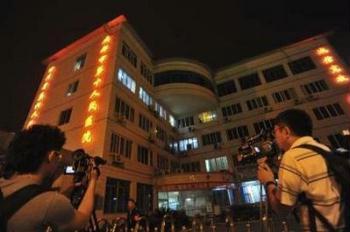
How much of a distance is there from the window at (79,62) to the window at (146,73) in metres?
5.63

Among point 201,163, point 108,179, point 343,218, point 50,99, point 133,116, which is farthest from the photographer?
point 201,163

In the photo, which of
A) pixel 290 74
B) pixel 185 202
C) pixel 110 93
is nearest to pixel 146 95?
pixel 110 93

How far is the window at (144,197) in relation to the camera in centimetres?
1481

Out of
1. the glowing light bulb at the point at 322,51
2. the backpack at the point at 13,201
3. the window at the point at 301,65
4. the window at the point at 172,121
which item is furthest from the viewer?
the window at the point at 172,121

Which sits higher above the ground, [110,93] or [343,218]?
[110,93]

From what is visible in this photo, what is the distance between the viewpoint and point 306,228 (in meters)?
1.49

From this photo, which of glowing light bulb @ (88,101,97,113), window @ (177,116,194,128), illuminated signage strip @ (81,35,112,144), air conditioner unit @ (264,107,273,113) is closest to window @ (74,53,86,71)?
illuminated signage strip @ (81,35,112,144)

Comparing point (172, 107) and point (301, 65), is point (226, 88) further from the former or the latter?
point (301, 65)

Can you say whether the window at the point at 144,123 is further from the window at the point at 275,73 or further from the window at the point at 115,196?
the window at the point at 275,73

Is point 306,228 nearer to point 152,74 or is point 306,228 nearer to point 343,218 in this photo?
point 343,218

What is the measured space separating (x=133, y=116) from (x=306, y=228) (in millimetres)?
15962

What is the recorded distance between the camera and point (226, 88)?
26.2 meters

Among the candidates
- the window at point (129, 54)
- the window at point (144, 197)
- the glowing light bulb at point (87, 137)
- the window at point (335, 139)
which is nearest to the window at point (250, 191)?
the window at point (335, 139)

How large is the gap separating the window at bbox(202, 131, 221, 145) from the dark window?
589 centimetres
